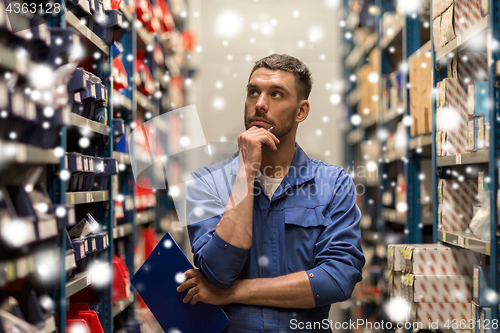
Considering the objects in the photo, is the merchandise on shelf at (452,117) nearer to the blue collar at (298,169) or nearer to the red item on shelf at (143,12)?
the blue collar at (298,169)

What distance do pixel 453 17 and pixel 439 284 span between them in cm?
124

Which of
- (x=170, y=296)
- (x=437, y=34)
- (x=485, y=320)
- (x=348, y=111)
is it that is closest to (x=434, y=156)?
(x=437, y=34)

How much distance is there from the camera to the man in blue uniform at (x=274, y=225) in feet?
4.55

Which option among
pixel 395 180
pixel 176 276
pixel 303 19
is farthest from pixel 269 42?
pixel 176 276

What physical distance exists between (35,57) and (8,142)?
0.33 metres

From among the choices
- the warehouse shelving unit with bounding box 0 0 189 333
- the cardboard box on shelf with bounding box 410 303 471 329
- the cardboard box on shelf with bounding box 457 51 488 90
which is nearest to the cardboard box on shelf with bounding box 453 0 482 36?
the cardboard box on shelf with bounding box 457 51 488 90

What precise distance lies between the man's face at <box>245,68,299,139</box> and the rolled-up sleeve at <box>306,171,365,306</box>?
31cm

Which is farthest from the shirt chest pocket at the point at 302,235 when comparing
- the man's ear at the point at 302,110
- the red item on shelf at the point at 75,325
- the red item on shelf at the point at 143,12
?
the red item on shelf at the point at 143,12

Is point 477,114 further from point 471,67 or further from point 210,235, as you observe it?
point 210,235

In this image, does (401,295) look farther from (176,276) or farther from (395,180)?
(395,180)

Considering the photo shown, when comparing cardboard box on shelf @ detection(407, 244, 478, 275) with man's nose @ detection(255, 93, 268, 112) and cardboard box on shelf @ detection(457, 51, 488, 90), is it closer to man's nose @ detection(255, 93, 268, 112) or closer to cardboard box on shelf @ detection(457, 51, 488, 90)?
cardboard box on shelf @ detection(457, 51, 488, 90)

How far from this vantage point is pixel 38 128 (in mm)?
1269

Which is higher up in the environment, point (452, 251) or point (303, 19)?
point (303, 19)

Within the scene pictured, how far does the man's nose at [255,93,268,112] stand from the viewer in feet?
5.22
